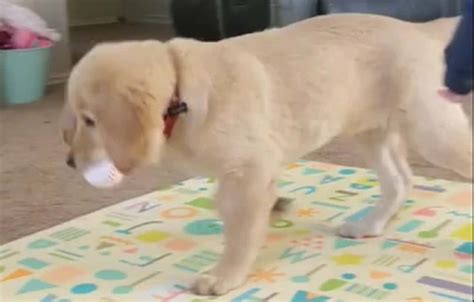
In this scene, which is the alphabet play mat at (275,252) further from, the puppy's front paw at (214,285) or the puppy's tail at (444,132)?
the puppy's tail at (444,132)

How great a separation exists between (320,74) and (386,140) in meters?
0.30

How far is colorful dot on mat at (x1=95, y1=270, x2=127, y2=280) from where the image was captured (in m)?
1.48

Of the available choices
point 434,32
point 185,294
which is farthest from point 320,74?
point 185,294

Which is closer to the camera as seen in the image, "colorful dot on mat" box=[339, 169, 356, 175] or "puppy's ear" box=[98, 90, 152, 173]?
"puppy's ear" box=[98, 90, 152, 173]

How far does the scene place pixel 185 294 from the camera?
1.41 meters

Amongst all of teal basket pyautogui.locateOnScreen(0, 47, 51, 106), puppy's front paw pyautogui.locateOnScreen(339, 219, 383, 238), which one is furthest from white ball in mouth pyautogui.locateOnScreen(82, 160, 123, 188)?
teal basket pyautogui.locateOnScreen(0, 47, 51, 106)

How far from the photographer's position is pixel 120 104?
130 centimetres

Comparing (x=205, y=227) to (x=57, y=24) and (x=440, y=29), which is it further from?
(x=57, y=24)

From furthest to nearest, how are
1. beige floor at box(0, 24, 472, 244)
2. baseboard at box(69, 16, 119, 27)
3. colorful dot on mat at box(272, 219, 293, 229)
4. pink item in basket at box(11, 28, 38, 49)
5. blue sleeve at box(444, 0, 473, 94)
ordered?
baseboard at box(69, 16, 119, 27) < pink item in basket at box(11, 28, 38, 49) < beige floor at box(0, 24, 472, 244) < colorful dot on mat at box(272, 219, 293, 229) < blue sleeve at box(444, 0, 473, 94)

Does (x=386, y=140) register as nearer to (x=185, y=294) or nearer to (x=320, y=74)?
(x=320, y=74)

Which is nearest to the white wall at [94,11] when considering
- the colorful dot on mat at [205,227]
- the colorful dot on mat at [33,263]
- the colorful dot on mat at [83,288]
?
the colorful dot on mat at [205,227]

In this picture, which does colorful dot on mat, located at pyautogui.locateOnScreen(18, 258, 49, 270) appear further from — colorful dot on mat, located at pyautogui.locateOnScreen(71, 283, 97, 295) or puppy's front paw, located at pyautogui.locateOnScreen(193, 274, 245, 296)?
puppy's front paw, located at pyautogui.locateOnScreen(193, 274, 245, 296)

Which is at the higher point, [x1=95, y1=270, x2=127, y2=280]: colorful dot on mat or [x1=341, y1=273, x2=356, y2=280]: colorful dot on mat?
[x1=341, y1=273, x2=356, y2=280]: colorful dot on mat

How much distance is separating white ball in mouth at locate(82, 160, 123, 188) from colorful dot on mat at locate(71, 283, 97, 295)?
0.62 feet
